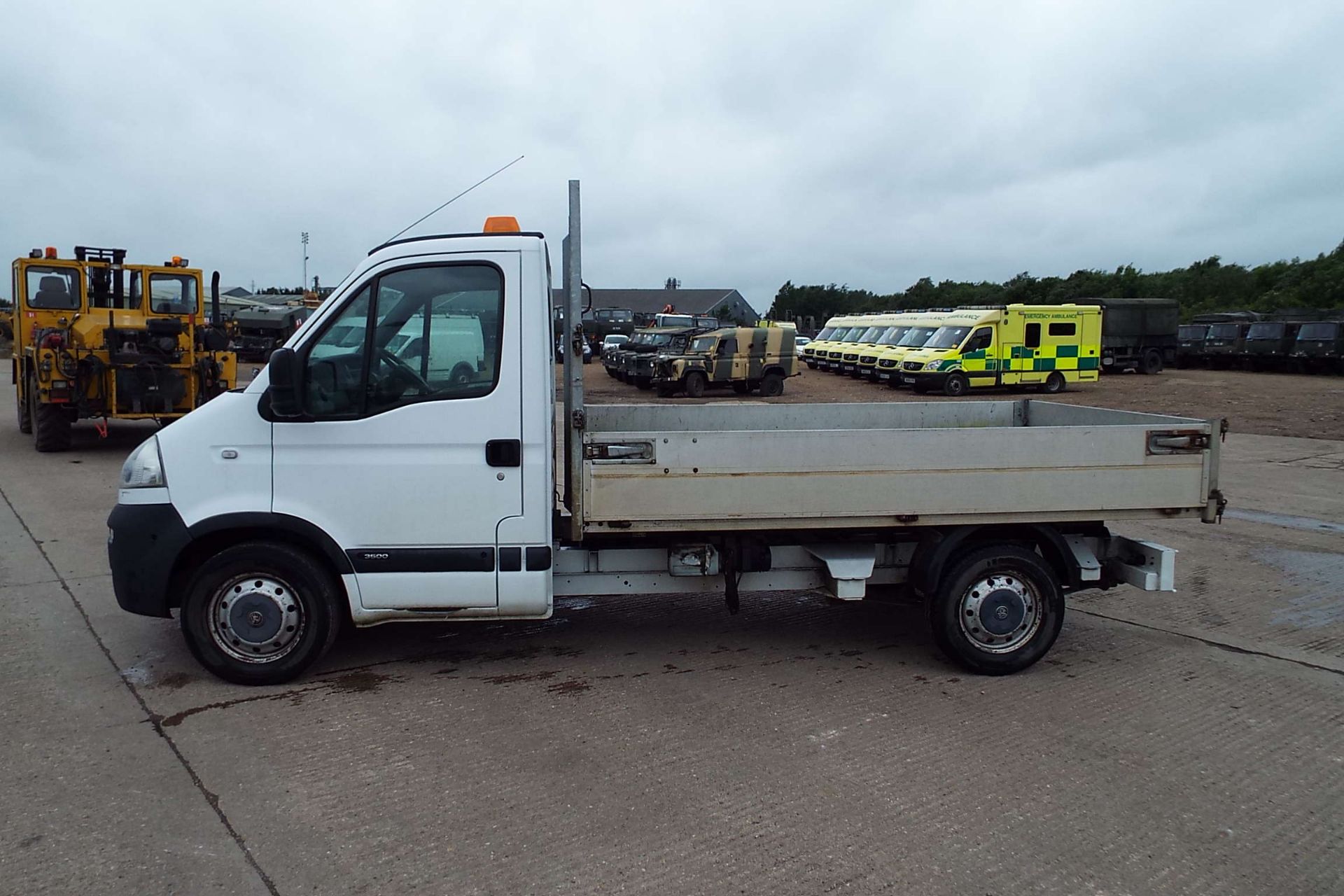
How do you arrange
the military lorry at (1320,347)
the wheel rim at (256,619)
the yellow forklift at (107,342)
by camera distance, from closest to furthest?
the wheel rim at (256,619) < the yellow forklift at (107,342) < the military lorry at (1320,347)

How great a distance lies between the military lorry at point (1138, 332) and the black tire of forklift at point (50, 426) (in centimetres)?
3069

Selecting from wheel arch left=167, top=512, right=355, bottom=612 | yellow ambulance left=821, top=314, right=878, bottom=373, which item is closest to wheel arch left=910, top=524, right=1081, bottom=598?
wheel arch left=167, top=512, right=355, bottom=612

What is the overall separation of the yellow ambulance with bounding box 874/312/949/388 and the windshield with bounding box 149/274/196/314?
19.0 meters

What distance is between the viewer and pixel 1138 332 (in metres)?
34.2

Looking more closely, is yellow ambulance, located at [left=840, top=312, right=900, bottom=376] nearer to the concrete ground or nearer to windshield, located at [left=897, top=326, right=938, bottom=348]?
windshield, located at [left=897, top=326, right=938, bottom=348]

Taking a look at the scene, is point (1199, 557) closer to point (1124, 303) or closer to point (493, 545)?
point (493, 545)

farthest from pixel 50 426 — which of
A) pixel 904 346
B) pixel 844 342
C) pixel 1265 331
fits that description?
pixel 1265 331

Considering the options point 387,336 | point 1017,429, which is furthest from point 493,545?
point 1017,429

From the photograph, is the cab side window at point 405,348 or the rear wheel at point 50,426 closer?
the cab side window at point 405,348

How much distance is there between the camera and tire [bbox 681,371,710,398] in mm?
25484

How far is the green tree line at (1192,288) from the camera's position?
51.9 meters

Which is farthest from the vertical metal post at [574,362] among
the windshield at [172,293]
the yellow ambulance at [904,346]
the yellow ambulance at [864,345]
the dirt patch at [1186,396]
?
the yellow ambulance at [864,345]

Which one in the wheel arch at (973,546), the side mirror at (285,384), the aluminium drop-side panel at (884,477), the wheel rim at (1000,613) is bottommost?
the wheel rim at (1000,613)

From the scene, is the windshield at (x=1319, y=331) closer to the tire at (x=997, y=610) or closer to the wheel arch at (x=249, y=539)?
the tire at (x=997, y=610)
